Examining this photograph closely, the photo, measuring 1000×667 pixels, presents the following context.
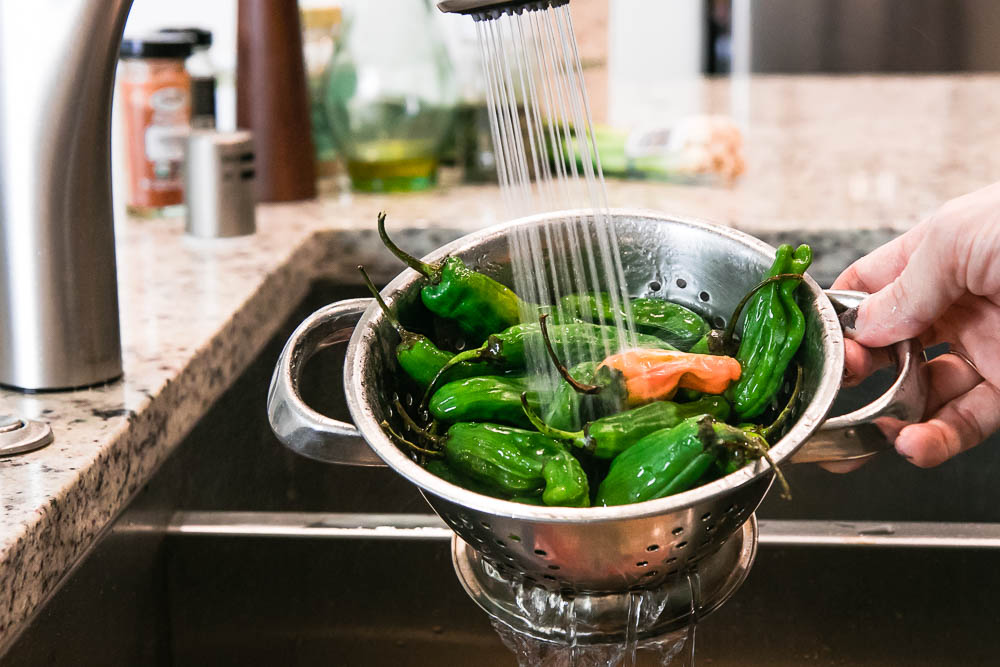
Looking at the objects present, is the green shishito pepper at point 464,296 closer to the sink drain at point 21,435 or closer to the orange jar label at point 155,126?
the sink drain at point 21,435

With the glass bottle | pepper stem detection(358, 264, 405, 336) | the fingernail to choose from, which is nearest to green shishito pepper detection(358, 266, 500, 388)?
pepper stem detection(358, 264, 405, 336)

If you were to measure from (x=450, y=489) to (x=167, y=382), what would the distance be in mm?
300

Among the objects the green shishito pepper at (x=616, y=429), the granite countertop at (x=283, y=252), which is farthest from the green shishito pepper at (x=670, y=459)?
the granite countertop at (x=283, y=252)

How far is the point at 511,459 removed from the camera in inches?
21.4

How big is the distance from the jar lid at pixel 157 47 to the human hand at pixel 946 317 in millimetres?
740

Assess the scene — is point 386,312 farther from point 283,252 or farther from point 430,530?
point 283,252

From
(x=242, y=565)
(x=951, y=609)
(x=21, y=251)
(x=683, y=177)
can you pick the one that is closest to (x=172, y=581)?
(x=242, y=565)

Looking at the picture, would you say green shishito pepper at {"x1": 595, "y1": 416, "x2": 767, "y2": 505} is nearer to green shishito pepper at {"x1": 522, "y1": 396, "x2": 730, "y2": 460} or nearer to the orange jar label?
green shishito pepper at {"x1": 522, "y1": 396, "x2": 730, "y2": 460}

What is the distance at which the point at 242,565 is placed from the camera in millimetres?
708

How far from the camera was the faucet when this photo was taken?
550 mm

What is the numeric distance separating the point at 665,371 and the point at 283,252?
1.78ft

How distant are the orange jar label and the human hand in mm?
729

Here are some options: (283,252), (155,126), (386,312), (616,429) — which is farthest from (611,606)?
(155,126)

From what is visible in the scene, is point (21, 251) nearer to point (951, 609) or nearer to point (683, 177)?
point (951, 609)
